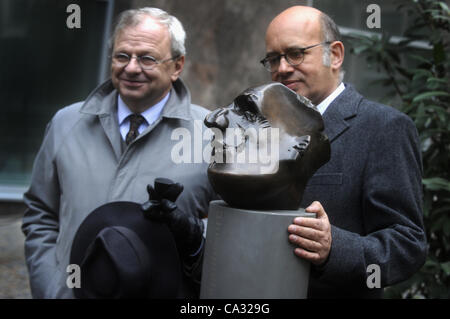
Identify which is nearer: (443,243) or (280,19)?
(280,19)

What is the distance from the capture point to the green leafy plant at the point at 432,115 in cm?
321

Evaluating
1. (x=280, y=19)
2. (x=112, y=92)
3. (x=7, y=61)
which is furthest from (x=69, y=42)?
(x=280, y=19)

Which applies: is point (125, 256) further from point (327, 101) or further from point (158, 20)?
point (158, 20)

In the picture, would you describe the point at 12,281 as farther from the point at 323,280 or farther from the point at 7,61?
the point at 323,280

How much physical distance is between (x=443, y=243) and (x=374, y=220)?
176 cm

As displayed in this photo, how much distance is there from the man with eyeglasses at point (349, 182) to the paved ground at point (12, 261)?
3.60 m

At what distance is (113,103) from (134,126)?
0.59ft

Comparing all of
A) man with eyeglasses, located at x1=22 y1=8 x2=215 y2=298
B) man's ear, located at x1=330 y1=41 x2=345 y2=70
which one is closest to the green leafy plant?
man's ear, located at x1=330 y1=41 x2=345 y2=70

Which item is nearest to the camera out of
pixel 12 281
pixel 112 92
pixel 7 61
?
pixel 112 92

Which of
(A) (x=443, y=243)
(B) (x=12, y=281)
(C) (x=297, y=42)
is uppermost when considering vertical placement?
(C) (x=297, y=42)

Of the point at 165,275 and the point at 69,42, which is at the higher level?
the point at 69,42

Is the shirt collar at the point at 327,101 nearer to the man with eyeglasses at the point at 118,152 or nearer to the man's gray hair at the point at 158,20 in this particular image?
the man with eyeglasses at the point at 118,152

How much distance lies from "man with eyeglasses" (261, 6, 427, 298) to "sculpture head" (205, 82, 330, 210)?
13 cm
